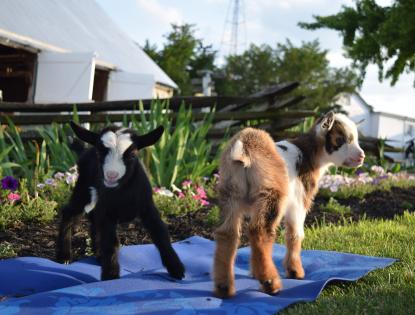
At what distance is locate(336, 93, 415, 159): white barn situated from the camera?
42844 millimetres

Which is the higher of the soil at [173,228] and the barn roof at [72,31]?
the barn roof at [72,31]

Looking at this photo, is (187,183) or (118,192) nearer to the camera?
(118,192)

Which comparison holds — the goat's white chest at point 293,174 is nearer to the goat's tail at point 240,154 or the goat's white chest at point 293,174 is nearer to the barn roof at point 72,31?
the goat's tail at point 240,154

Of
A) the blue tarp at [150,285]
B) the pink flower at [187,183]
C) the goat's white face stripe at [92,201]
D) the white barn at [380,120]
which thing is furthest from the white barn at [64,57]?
the white barn at [380,120]

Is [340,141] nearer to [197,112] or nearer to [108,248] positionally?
[108,248]

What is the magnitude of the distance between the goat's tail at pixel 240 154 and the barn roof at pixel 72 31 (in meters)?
10.5

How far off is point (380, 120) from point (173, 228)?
40540 mm

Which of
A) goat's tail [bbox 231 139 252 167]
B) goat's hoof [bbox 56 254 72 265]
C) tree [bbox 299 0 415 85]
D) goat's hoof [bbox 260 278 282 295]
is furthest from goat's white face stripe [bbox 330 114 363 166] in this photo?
tree [bbox 299 0 415 85]

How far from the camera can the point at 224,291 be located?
3307 millimetres

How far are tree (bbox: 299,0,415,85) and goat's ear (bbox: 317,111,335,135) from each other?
846 centimetres

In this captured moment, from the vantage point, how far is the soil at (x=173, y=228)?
4684 millimetres

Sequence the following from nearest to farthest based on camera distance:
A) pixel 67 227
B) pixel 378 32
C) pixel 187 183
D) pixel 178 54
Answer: pixel 67 227, pixel 187 183, pixel 378 32, pixel 178 54

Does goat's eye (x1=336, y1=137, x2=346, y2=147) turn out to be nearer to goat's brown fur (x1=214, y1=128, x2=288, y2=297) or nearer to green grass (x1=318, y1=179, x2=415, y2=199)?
goat's brown fur (x1=214, y1=128, x2=288, y2=297)

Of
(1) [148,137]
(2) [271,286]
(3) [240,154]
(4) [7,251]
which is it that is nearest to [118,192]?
(1) [148,137]
